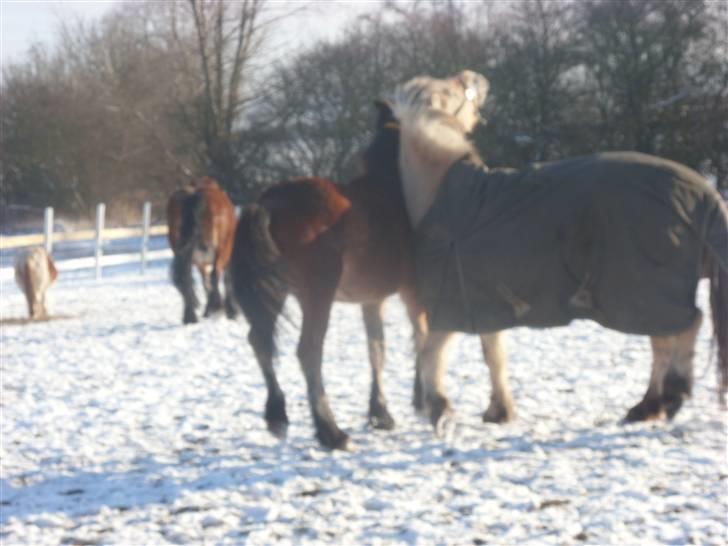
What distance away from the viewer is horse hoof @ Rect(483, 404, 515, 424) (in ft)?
17.1

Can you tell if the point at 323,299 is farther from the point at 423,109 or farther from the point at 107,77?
the point at 107,77

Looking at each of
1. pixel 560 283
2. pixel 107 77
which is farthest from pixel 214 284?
pixel 107 77

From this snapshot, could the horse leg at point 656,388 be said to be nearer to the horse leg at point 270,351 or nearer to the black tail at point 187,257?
the horse leg at point 270,351

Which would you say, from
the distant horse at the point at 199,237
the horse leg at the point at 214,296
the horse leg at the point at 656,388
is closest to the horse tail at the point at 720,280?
the horse leg at the point at 656,388

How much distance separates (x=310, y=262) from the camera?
4.61 metres

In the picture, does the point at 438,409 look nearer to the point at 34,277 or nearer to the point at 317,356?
the point at 317,356

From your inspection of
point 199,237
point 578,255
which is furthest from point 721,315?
point 199,237

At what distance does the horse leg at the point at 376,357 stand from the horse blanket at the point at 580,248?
72 centimetres

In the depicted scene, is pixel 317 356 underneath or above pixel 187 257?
underneath

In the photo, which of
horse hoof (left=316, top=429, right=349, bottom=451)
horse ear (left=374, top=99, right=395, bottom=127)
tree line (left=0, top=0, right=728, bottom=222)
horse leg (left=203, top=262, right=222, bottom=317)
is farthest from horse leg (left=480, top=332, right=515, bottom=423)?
tree line (left=0, top=0, right=728, bottom=222)

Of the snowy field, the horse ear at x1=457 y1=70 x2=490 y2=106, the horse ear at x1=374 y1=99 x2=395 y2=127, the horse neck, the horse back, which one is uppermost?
the horse ear at x1=457 y1=70 x2=490 y2=106

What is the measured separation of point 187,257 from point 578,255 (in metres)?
5.17

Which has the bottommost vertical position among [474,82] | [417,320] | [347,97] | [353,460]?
[353,460]

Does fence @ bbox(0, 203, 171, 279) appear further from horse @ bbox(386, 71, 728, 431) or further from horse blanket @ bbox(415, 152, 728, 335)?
horse blanket @ bbox(415, 152, 728, 335)
